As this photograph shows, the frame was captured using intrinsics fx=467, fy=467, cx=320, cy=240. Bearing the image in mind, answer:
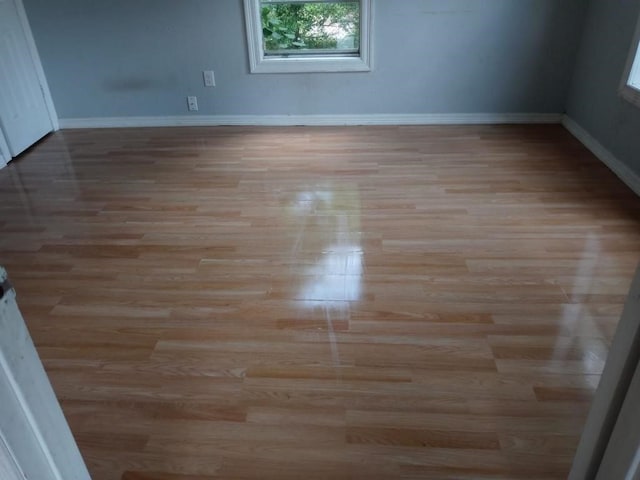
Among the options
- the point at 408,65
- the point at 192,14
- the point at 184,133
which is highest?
Answer: the point at 192,14

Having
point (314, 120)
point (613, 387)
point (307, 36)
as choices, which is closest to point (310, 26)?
point (307, 36)

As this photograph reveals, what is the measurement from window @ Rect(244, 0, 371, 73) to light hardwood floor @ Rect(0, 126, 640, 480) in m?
0.96

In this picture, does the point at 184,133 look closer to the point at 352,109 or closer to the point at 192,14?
the point at 192,14

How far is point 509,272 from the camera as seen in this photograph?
2.11 metres

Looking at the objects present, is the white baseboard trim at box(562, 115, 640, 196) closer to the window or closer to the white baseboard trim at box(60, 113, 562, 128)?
the white baseboard trim at box(60, 113, 562, 128)

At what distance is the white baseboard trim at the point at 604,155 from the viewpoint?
2.84 m

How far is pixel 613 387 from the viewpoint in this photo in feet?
2.46

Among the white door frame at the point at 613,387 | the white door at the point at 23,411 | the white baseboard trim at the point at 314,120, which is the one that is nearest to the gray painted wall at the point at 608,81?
the white baseboard trim at the point at 314,120

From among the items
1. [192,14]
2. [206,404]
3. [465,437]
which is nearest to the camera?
[465,437]

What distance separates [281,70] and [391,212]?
6.30 feet

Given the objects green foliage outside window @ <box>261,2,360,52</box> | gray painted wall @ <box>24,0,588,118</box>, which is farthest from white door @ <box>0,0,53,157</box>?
green foliage outside window @ <box>261,2,360,52</box>

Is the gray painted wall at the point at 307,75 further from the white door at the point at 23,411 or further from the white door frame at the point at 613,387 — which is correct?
the white door at the point at 23,411

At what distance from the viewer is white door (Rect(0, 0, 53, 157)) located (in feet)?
11.6

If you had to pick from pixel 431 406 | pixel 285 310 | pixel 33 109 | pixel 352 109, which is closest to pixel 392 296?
pixel 285 310
